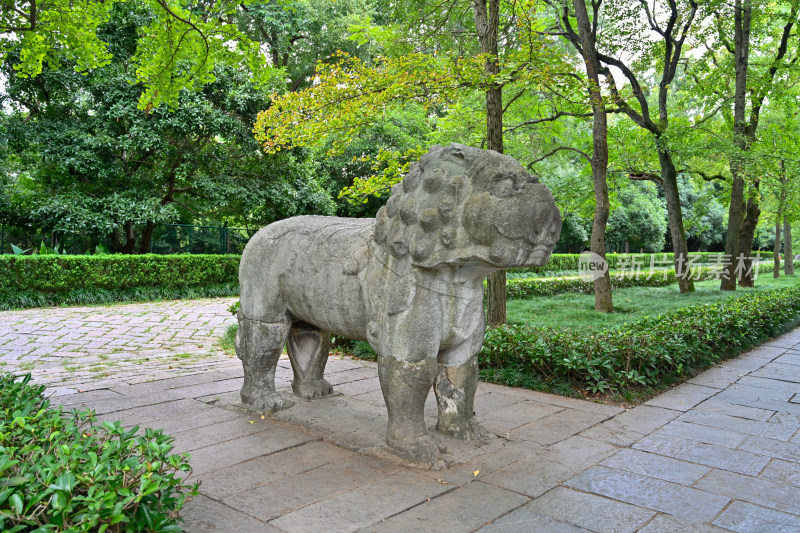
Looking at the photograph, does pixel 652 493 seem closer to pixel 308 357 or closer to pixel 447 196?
pixel 447 196

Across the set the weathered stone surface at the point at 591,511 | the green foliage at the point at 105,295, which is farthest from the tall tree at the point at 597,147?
the green foliage at the point at 105,295

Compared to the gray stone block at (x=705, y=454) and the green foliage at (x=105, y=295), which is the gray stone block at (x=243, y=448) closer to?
the gray stone block at (x=705, y=454)

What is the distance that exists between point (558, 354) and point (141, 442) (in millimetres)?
3749

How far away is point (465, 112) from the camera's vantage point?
28.9ft

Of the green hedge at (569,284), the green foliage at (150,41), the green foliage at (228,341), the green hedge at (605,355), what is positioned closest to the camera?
the green hedge at (605,355)

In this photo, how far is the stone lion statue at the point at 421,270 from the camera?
2830 millimetres

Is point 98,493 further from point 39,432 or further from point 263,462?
point 263,462

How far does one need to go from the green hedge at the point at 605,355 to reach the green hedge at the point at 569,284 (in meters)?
5.53

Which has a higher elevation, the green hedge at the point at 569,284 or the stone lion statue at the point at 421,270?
the stone lion statue at the point at 421,270

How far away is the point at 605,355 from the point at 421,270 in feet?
8.73

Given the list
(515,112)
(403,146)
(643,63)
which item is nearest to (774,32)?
(643,63)

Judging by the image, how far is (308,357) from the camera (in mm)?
4422

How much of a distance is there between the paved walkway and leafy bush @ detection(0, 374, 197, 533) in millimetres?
532

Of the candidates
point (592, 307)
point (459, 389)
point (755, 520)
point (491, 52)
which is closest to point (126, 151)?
point (491, 52)
